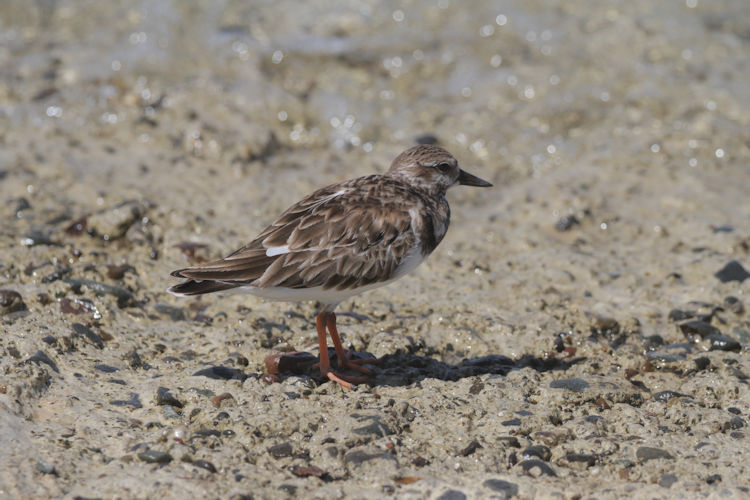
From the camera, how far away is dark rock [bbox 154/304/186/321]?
589 cm

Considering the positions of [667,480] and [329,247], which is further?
[329,247]

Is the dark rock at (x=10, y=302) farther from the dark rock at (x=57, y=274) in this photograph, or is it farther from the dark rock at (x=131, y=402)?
the dark rock at (x=131, y=402)

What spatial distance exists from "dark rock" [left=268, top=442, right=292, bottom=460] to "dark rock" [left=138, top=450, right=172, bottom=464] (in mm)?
507

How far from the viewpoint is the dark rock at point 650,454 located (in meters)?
4.34

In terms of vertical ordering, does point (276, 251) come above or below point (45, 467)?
above

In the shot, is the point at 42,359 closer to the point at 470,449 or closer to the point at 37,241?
the point at 37,241

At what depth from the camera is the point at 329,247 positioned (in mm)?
5043

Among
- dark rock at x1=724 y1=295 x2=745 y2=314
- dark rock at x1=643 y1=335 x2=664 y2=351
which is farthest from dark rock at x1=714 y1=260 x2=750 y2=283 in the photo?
dark rock at x1=643 y1=335 x2=664 y2=351

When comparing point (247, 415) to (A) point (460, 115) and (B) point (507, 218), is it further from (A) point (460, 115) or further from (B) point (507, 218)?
(A) point (460, 115)

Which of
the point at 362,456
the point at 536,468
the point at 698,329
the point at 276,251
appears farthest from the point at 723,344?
the point at 276,251

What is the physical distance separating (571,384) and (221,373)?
2.09 meters

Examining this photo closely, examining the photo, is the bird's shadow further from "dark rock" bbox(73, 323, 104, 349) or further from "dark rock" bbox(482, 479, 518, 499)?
"dark rock" bbox(482, 479, 518, 499)

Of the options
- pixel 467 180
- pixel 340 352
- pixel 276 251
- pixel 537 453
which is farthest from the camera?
pixel 467 180

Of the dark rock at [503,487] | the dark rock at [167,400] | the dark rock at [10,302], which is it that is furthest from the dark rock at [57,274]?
the dark rock at [503,487]
